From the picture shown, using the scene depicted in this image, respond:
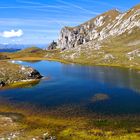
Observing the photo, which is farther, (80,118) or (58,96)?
(58,96)

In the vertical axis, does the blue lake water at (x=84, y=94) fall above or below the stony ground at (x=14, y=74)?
below

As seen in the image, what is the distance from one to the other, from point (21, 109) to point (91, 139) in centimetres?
3857

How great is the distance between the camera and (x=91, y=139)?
71500 mm

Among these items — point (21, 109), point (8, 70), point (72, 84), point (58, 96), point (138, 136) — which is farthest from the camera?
point (8, 70)

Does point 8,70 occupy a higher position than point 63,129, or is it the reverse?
point 8,70

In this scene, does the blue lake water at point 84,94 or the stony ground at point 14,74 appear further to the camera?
the stony ground at point 14,74

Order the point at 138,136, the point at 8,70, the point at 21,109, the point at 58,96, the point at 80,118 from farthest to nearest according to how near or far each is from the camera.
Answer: the point at 8,70 < the point at 58,96 < the point at 21,109 < the point at 80,118 < the point at 138,136

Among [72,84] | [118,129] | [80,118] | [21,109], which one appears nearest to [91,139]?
[118,129]

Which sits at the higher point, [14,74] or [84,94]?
[14,74]

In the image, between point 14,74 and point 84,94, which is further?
point 14,74

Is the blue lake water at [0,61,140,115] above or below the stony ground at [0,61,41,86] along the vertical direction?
below

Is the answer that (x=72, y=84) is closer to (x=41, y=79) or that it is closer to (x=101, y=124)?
(x=41, y=79)

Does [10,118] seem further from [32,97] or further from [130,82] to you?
[130,82]

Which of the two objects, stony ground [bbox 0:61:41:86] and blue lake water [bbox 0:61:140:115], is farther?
stony ground [bbox 0:61:41:86]
